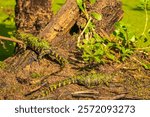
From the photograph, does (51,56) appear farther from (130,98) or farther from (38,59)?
(130,98)

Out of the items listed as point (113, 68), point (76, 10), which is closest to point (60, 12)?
point (76, 10)

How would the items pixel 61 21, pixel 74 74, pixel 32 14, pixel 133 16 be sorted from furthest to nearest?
pixel 133 16 < pixel 32 14 < pixel 61 21 < pixel 74 74

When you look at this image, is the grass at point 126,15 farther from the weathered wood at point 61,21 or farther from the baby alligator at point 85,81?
the baby alligator at point 85,81

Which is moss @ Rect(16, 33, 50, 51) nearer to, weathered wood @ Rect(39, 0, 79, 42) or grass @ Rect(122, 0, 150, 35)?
weathered wood @ Rect(39, 0, 79, 42)

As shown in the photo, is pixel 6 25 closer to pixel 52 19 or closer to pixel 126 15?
pixel 126 15

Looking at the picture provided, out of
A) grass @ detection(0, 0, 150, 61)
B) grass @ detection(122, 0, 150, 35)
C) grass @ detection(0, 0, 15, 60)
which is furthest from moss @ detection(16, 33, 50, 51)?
grass @ detection(122, 0, 150, 35)

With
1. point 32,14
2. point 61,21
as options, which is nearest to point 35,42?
point 61,21
